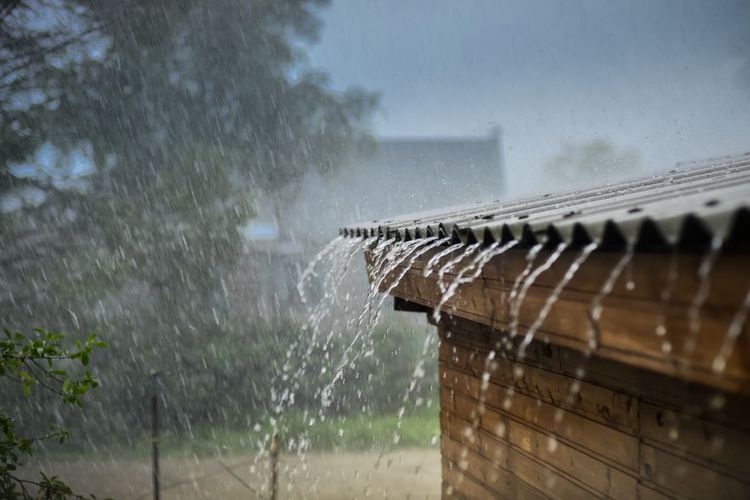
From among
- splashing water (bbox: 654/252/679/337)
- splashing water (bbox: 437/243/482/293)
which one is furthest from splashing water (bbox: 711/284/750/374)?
Result: splashing water (bbox: 437/243/482/293)

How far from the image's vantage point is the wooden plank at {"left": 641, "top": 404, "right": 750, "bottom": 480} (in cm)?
177

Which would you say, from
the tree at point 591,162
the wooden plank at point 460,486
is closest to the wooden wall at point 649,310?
the wooden plank at point 460,486

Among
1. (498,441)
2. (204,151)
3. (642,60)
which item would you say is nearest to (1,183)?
(204,151)

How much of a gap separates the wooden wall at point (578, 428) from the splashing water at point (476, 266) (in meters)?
0.44

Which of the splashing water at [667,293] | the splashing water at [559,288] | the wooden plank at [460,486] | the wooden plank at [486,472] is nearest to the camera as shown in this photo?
the splashing water at [667,293]

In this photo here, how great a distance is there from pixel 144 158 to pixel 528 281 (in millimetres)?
15950

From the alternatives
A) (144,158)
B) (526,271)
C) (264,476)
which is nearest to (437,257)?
(526,271)

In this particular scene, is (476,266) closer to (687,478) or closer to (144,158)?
(687,478)

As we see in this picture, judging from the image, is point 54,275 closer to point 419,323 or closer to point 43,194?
point 43,194

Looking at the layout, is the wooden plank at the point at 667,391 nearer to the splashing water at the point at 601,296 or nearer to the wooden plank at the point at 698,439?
the wooden plank at the point at 698,439

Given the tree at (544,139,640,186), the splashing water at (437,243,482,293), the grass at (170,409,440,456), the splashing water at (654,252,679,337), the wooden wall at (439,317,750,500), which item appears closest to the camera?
the splashing water at (654,252,679,337)

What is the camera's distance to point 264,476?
1175 cm

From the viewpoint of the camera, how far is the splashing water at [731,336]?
4.02 feet

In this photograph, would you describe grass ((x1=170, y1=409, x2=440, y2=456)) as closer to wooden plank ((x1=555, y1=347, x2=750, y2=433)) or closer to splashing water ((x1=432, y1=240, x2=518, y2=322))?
splashing water ((x1=432, y1=240, x2=518, y2=322))
